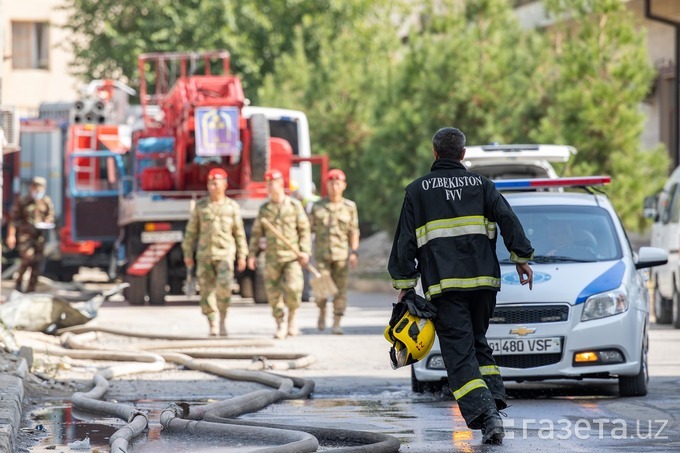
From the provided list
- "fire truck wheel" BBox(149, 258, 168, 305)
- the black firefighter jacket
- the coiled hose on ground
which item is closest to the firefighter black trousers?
the black firefighter jacket

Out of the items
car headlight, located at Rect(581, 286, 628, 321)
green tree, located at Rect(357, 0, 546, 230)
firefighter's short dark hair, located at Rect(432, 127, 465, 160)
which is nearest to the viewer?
firefighter's short dark hair, located at Rect(432, 127, 465, 160)

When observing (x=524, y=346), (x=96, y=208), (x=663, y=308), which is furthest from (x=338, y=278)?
(x=96, y=208)

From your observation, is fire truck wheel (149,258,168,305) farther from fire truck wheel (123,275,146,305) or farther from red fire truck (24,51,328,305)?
fire truck wheel (123,275,146,305)

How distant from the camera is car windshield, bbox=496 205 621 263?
11273 millimetres

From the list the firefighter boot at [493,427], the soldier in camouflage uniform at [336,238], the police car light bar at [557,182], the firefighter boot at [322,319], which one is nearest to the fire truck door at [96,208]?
the firefighter boot at [322,319]

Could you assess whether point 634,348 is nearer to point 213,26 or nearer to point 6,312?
point 6,312

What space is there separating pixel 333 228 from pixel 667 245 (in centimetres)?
399

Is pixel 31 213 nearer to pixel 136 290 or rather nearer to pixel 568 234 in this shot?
pixel 136 290

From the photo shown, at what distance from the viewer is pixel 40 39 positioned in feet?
188

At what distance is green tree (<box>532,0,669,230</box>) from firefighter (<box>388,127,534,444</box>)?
15.1 m

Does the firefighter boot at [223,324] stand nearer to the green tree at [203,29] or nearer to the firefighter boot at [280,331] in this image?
the firefighter boot at [280,331]

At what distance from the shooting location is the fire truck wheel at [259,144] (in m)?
22.0

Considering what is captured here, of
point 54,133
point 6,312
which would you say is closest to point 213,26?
point 54,133

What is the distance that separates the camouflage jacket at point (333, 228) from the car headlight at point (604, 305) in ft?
22.0
